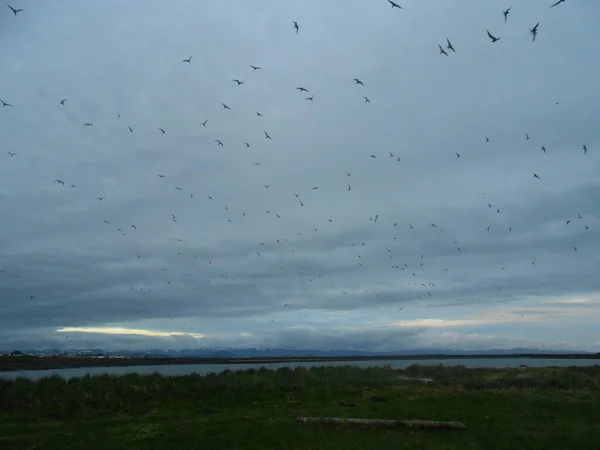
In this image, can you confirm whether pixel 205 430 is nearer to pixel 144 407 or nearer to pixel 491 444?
pixel 144 407

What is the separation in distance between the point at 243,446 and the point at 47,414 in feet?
46.5

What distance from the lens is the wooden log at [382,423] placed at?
21219mm

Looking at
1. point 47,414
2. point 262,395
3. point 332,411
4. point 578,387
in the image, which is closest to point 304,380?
point 262,395

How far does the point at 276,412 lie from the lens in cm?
2548

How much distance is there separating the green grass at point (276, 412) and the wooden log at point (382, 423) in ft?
1.63

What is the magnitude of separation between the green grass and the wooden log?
50cm

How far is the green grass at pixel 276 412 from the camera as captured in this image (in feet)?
63.8

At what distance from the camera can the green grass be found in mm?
19438

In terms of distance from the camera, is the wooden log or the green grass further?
the wooden log

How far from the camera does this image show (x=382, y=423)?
21875mm

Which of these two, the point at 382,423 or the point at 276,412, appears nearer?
the point at 382,423

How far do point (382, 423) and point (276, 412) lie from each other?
6.40m

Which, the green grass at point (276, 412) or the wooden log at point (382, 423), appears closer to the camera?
the green grass at point (276, 412)

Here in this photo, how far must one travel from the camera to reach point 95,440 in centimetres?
2005
